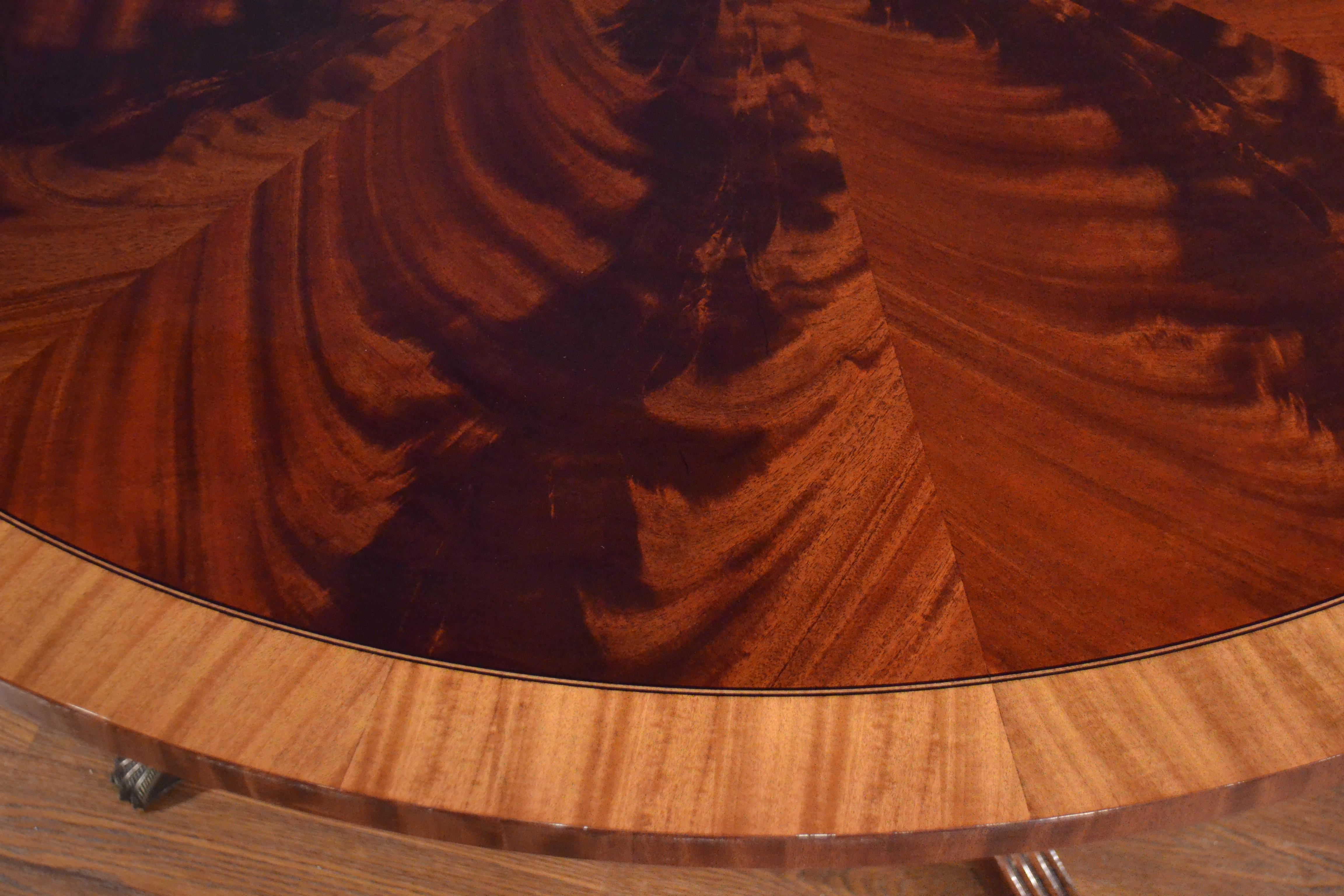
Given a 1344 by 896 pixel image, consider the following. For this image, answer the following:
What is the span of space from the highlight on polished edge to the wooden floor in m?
0.49

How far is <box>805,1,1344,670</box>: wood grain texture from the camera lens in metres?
0.47

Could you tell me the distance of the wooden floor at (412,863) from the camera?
0.88 metres

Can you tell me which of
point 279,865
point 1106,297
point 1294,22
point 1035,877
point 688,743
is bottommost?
point 279,865

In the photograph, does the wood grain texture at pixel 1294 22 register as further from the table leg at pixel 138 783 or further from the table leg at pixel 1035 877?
the table leg at pixel 138 783

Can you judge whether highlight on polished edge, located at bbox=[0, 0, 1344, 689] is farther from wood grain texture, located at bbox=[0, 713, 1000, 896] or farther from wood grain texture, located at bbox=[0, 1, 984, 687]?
wood grain texture, located at bbox=[0, 713, 1000, 896]

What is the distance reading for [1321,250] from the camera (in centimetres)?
61

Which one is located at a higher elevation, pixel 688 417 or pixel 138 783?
pixel 688 417

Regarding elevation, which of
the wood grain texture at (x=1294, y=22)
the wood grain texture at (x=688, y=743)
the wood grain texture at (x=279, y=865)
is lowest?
the wood grain texture at (x=279, y=865)

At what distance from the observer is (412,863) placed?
0.90 metres

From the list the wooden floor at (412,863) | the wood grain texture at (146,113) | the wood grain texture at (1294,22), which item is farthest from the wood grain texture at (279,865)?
the wood grain texture at (1294,22)

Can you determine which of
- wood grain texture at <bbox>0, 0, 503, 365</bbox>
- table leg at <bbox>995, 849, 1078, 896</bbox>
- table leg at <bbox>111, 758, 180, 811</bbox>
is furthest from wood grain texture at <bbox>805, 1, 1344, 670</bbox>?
table leg at <bbox>111, 758, 180, 811</bbox>

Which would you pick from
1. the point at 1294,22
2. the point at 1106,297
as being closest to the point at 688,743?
the point at 1106,297

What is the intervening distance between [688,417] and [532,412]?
0.23 feet

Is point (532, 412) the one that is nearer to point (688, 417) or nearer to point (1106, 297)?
point (688, 417)
